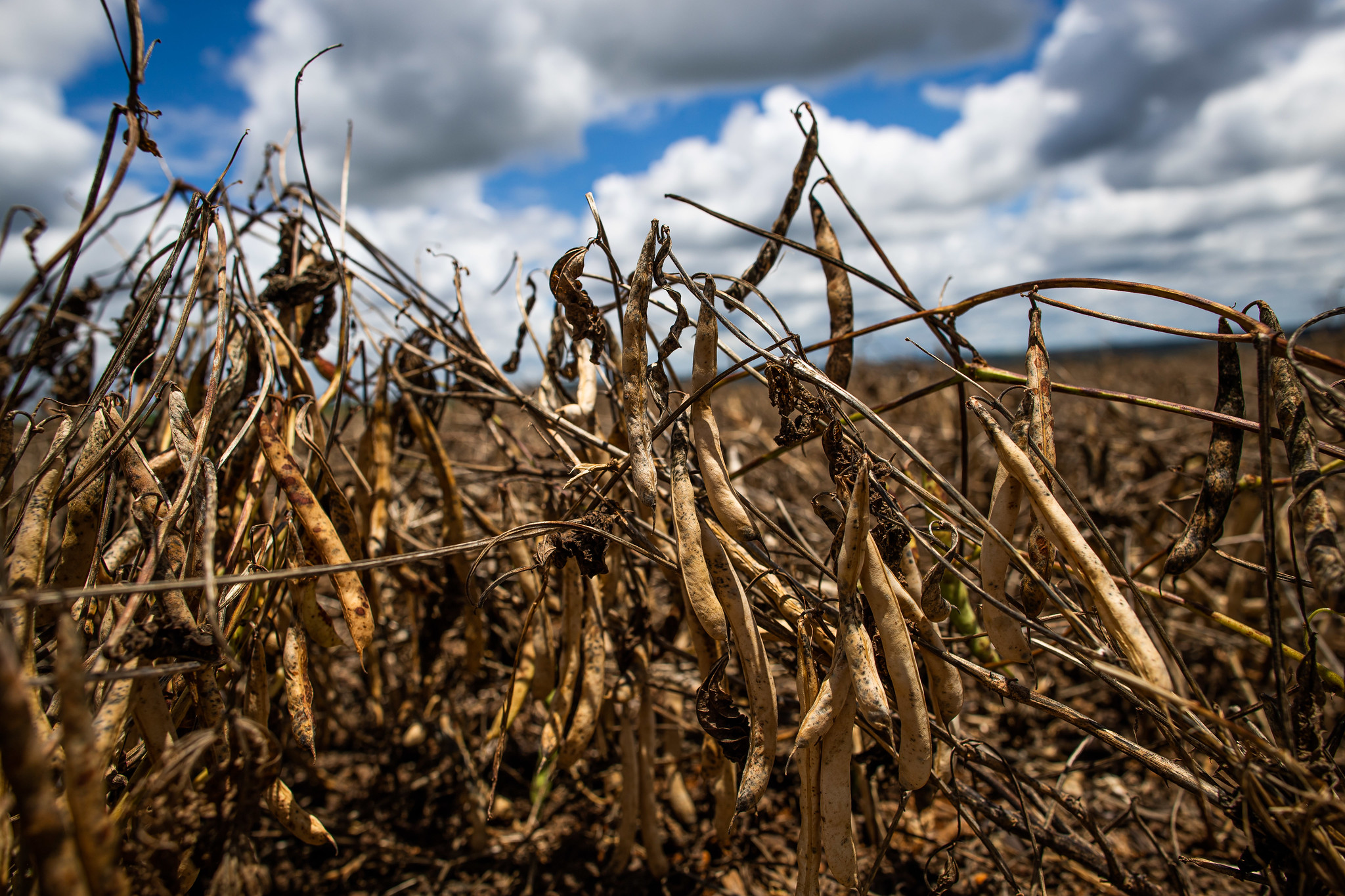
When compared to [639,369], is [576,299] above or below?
above

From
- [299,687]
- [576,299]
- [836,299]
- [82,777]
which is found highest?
[836,299]

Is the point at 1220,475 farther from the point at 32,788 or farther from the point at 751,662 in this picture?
the point at 32,788

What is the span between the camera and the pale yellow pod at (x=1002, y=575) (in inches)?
45.0

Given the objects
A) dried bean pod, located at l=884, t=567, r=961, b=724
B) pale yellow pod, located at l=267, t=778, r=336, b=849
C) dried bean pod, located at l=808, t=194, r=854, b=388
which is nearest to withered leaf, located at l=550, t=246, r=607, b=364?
dried bean pod, located at l=808, t=194, r=854, b=388

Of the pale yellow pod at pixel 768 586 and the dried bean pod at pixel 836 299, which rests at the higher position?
the dried bean pod at pixel 836 299

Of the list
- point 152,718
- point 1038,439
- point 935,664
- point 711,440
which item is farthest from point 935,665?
point 152,718

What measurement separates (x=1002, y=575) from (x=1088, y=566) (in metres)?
0.14

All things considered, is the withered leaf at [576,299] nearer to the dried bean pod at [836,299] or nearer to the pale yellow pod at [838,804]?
the dried bean pod at [836,299]

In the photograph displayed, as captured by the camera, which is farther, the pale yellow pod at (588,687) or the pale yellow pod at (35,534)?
the pale yellow pod at (588,687)

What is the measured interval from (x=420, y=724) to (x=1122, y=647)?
6.23 ft

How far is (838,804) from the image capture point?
3.64ft

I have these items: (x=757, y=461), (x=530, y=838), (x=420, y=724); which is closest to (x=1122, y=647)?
(x=757, y=461)

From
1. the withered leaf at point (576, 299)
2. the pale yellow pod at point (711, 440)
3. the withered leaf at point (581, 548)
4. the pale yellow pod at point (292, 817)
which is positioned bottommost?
the pale yellow pod at point (292, 817)

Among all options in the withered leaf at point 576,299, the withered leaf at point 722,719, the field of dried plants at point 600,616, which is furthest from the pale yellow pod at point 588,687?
the withered leaf at point 576,299
